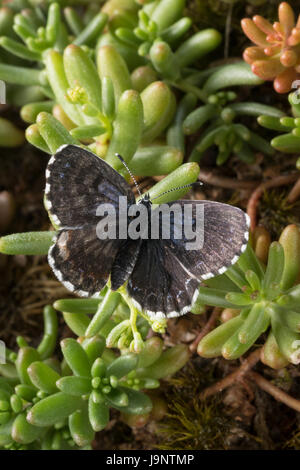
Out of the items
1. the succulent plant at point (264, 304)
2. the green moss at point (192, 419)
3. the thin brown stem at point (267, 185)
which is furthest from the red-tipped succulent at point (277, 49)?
the green moss at point (192, 419)

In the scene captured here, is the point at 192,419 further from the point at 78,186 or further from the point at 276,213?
the point at 78,186

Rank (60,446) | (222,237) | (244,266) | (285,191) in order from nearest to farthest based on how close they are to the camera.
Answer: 1. (222,237)
2. (244,266)
3. (60,446)
4. (285,191)

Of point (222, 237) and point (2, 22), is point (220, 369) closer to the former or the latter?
point (222, 237)

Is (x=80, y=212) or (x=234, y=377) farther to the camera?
(x=234, y=377)

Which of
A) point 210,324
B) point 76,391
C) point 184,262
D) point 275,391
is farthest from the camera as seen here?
point 210,324

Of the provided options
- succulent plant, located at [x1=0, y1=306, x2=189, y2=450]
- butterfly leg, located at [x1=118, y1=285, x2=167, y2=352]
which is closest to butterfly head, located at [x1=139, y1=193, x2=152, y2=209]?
butterfly leg, located at [x1=118, y1=285, x2=167, y2=352]

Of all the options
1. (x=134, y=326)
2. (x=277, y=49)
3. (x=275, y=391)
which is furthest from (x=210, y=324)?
(x=277, y=49)

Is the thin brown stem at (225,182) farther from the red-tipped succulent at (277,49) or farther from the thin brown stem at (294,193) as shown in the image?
the red-tipped succulent at (277,49)
